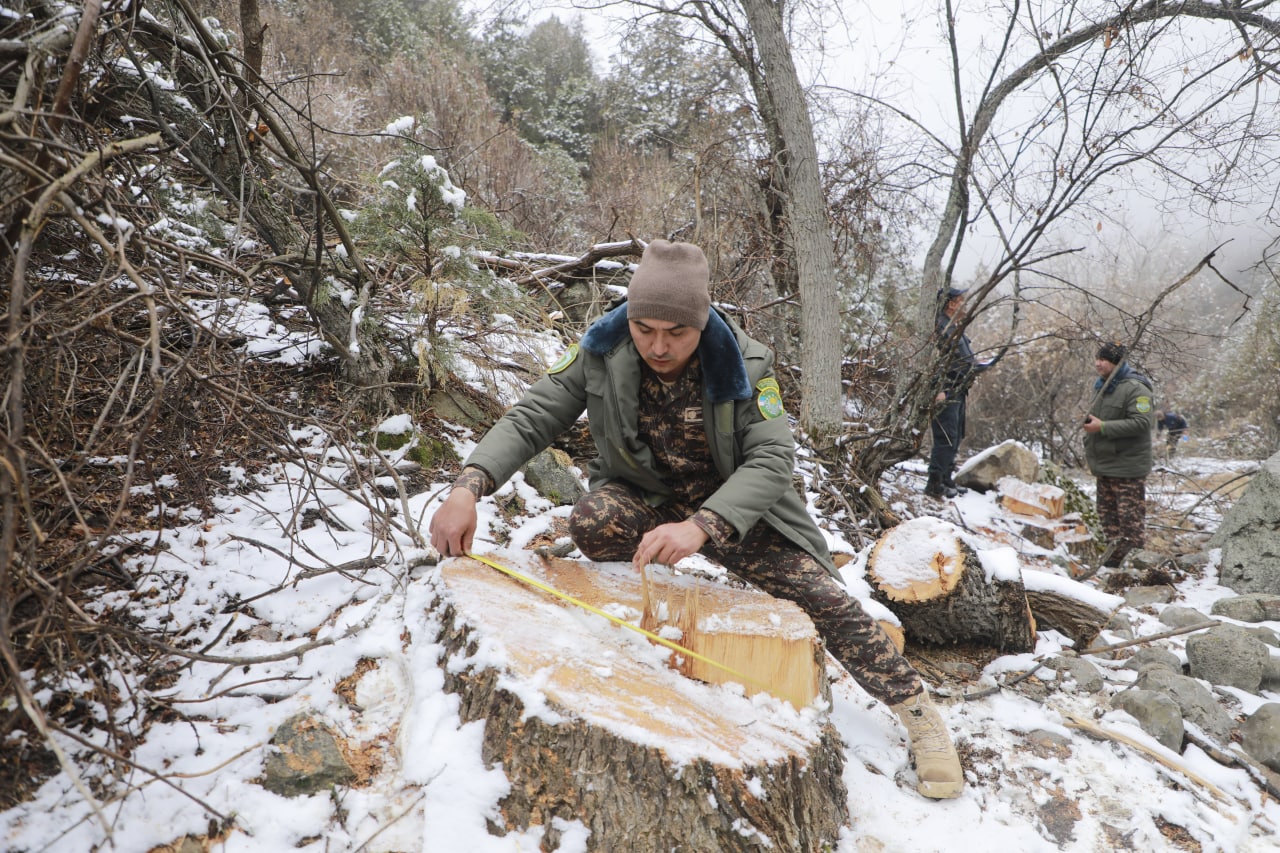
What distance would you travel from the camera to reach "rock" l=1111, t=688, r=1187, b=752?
8.00ft

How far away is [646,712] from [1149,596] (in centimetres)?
493

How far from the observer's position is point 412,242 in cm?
346

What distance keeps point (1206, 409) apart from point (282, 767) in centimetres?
1867

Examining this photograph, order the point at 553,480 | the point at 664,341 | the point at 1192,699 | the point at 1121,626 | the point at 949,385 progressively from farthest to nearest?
the point at 949,385
the point at 553,480
the point at 1121,626
the point at 1192,699
the point at 664,341

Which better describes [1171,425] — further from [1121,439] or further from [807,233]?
[807,233]

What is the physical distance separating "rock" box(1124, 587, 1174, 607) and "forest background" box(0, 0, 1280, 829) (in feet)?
5.80

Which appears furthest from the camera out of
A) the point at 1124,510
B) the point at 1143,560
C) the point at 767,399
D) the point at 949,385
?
the point at 949,385

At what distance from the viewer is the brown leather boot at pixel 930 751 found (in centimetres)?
207

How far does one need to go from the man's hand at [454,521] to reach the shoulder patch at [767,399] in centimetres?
99

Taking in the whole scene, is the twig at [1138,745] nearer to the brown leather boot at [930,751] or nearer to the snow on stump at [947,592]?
the snow on stump at [947,592]

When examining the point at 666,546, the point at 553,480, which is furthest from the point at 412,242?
the point at 666,546

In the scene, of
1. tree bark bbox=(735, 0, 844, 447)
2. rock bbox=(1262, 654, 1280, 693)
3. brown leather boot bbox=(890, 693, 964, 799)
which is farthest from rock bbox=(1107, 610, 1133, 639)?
tree bark bbox=(735, 0, 844, 447)

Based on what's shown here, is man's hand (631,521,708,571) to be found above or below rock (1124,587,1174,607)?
above

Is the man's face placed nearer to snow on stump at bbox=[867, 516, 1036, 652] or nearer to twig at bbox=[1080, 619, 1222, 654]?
snow on stump at bbox=[867, 516, 1036, 652]
